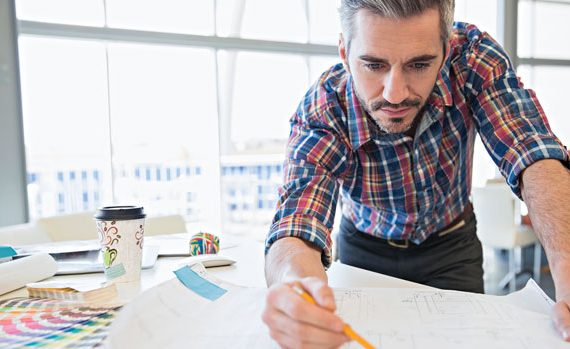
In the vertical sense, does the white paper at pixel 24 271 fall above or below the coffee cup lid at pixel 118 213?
below

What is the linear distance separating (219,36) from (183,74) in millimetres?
416

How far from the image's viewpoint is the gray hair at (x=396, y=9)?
1.05 metres

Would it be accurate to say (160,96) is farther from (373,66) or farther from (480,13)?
(480,13)

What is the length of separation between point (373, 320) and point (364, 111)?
60 cm

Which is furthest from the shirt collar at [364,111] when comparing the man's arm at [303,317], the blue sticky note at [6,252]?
the blue sticky note at [6,252]

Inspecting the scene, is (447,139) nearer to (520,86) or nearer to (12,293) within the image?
(520,86)

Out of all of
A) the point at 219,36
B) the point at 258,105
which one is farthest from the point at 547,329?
the point at 258,105

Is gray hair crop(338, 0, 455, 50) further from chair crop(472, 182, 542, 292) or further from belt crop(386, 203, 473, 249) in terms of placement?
chair crop(472, 182, 542, 292)

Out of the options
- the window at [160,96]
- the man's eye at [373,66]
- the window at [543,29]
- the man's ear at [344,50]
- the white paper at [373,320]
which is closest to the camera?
the white paper at [373,320]

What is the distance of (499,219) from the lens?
3.70 metres

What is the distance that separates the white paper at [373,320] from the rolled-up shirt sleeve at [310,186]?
155 millimetres

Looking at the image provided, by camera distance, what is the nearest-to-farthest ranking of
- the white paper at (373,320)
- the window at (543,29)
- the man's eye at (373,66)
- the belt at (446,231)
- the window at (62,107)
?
the white paper at (373,320) → the man's eye at (373,66) → the belt at (446,231) → the window at (62,107) → the window at (543,29)

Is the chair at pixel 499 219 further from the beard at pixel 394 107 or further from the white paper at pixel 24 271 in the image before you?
the white paper at pixel 24 271

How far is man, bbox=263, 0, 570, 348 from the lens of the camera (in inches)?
40.4
